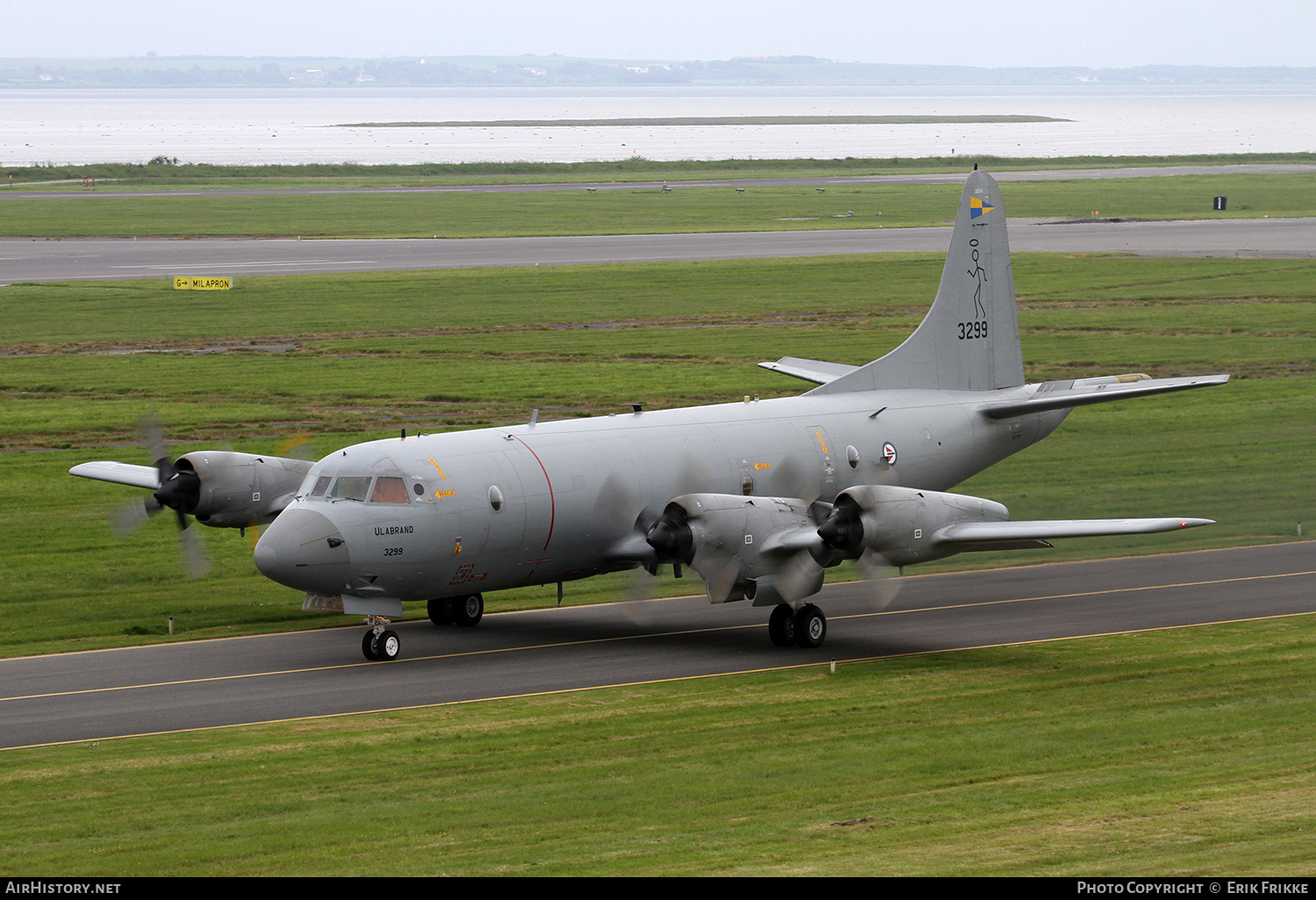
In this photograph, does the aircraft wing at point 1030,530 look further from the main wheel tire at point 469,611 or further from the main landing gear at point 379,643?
the main landing gear at point 379,643

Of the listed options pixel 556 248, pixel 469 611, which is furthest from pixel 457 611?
pixel 556 248

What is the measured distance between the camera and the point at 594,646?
28141 mm

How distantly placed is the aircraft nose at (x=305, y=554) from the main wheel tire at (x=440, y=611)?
176 inches

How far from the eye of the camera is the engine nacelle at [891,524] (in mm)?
25891

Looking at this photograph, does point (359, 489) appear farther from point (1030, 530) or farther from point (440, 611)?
point (1030, 530)

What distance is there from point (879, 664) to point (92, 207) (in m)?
103

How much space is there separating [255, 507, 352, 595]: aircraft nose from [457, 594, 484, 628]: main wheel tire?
4537 millimetres

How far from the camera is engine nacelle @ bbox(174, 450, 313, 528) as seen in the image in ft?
95.1

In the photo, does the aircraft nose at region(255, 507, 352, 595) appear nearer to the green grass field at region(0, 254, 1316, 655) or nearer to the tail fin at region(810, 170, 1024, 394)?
the green grass field at region(0, 254, 1316, 655)

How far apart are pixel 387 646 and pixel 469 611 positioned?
3.09m

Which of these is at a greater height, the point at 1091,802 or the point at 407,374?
the point at 407,374
